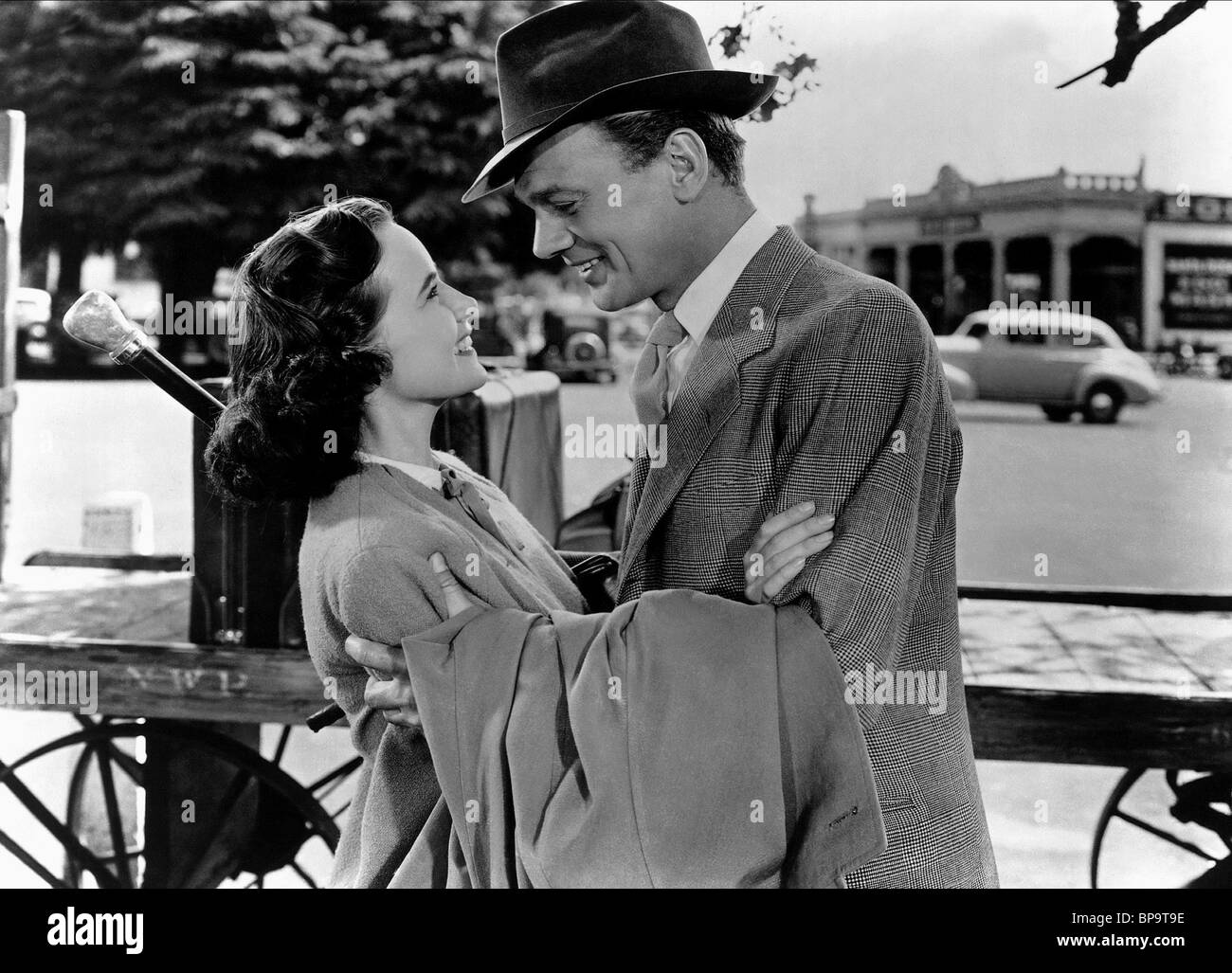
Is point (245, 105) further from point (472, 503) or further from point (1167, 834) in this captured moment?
point (472, 503)

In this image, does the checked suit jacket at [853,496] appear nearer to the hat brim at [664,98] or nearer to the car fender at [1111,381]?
the hat brim at [664,98]

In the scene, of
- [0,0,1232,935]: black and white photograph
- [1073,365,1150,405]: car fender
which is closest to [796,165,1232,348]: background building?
[1073,365,1150,405]: car fender

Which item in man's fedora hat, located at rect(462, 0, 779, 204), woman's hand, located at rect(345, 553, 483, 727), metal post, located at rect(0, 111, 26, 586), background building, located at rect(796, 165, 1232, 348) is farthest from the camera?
background building, located at rect(796, 165, 1232, 348)

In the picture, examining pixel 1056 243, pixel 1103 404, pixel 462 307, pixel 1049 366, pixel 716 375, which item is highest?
pixel 1056 243

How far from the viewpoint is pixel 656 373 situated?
5.81ft

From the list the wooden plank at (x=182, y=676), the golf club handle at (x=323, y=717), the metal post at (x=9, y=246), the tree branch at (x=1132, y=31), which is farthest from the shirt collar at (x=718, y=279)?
the metal post at (x=9, y=246)

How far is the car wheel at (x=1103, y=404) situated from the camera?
13.8 meters

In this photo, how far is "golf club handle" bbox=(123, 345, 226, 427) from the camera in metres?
1.99

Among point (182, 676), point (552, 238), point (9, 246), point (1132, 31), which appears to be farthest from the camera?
point (9, 246)

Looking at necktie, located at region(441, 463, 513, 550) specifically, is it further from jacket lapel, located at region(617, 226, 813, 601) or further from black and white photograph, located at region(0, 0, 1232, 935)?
jacket lapel, located at region(617, 226, 813, 601)

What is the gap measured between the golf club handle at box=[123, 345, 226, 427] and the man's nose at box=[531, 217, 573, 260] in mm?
577

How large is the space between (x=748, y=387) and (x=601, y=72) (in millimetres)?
457

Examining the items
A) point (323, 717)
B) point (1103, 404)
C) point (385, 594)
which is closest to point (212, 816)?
point (323, 717)
